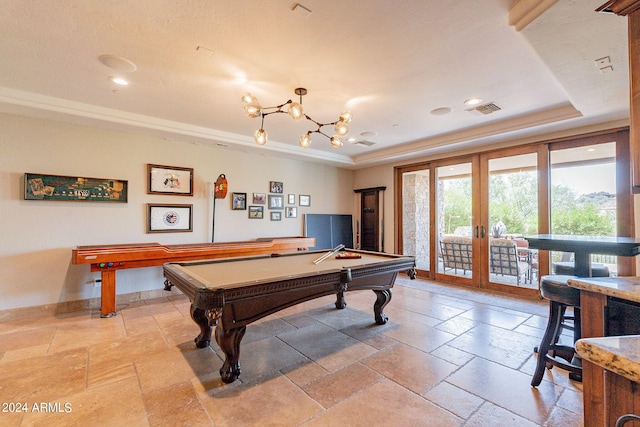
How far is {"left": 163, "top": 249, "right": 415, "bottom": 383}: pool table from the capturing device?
2100 millimetres

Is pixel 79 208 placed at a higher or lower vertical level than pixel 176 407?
higher

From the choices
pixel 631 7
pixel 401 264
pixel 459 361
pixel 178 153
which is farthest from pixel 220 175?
pixel 631 7

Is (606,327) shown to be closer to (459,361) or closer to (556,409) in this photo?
(556,409)

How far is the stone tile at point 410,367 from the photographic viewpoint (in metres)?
2.26

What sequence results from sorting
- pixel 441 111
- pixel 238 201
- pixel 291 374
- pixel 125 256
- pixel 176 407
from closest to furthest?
pixel 176 407 → pixel 291 374 → pixel 125 256 → pixel 441 111 → pixel 238 201

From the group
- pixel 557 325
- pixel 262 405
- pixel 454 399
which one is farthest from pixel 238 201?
pixel 557 325

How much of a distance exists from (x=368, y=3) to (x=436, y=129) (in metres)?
3.25

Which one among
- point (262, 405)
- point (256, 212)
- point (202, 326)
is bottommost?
point (262, 405)

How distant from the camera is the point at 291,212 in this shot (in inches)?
251

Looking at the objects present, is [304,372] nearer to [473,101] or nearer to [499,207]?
[473,101]

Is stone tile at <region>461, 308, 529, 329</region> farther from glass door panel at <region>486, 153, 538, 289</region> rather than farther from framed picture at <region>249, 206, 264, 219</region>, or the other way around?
framed picture at <region>249, 206, 264, 219</region>

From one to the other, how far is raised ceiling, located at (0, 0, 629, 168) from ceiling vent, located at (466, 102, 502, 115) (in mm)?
83

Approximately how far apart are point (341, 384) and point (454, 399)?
841mm

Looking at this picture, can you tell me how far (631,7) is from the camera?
4.25 ft
